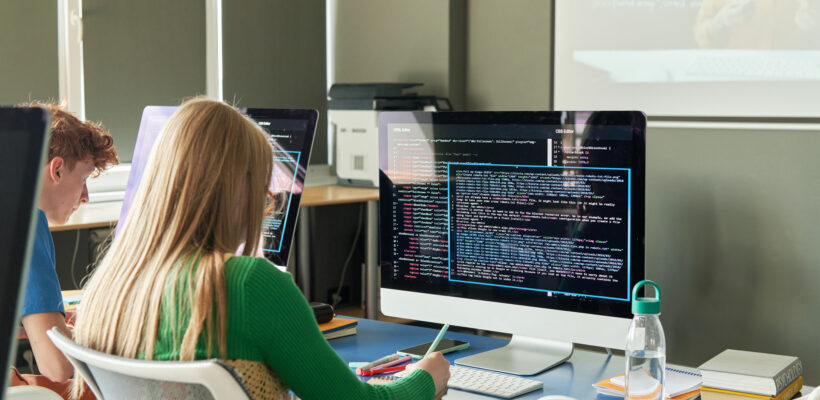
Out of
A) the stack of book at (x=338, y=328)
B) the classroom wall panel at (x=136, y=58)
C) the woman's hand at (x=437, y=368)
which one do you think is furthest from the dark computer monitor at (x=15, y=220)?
the classroom wall panel at (x=136, y=58)

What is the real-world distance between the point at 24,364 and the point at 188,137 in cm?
198

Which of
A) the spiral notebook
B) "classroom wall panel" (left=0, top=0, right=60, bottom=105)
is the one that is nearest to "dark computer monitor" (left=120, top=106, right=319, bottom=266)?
the spiral notebook

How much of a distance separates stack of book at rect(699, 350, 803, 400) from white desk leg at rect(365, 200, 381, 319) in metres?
2.22

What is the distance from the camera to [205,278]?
1.06 meters

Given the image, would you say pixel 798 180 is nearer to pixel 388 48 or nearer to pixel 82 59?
pixel 388 48

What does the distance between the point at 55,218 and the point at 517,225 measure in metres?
0.92

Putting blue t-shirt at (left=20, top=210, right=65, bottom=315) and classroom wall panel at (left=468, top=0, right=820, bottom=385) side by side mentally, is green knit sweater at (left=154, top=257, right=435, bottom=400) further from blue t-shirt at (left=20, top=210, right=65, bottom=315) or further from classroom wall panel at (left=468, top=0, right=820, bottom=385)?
classroom wall panel at (left=468, top=0, right=820, bottom=385)

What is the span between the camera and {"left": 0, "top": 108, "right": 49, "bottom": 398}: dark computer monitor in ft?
1.58

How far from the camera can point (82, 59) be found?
331 centimetres

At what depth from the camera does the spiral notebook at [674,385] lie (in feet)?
4.83

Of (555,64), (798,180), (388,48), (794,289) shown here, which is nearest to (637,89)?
(555,64)

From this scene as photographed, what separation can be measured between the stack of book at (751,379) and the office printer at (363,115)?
2.34 meters

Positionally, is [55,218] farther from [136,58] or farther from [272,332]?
[136,58]

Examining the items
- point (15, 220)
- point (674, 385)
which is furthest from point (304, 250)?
point (15, 220)
